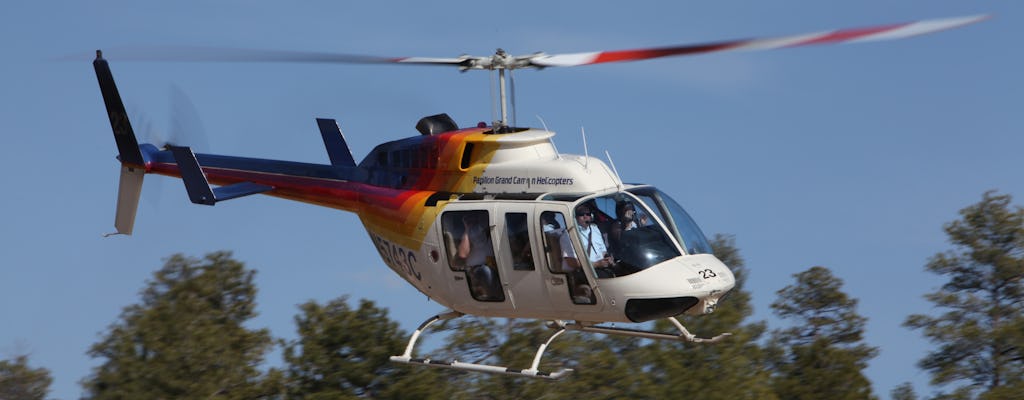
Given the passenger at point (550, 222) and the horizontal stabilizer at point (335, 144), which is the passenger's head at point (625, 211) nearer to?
the passenger at point (550, 222)

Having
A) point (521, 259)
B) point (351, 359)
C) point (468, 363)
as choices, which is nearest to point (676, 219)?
point (521, 259)

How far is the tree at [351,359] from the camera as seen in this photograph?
32.5 metres

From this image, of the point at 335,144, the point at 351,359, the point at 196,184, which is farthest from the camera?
the point at 351,359

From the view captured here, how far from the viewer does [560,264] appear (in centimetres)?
1678

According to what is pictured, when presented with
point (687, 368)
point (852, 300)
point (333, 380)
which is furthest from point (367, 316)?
point (852, 300)

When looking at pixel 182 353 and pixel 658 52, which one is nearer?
pixel 658 52

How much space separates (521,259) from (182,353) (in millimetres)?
20726

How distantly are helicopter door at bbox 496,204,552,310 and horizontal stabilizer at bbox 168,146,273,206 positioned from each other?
4450 mm

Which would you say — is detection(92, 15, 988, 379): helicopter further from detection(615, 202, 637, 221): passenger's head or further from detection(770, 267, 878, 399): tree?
detection(770, 267, 878, 399): tree

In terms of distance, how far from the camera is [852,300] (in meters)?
37.9

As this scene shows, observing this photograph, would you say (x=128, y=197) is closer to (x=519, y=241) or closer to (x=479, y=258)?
(x=479, y=258)

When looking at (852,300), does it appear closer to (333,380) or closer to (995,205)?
(995,205)

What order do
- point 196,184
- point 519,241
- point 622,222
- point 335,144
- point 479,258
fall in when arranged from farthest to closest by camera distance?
point 335,144, point 196,184, point 479,258, point 519,241, point 622,222

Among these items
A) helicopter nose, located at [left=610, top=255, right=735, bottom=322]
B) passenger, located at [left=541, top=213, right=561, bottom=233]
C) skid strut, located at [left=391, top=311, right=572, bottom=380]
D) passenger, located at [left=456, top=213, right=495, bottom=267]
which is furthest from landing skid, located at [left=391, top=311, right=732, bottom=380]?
passenger, located at [left=541, top=213, right=561, bottom=233]
